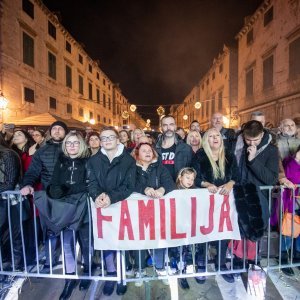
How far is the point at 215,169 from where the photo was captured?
353cm

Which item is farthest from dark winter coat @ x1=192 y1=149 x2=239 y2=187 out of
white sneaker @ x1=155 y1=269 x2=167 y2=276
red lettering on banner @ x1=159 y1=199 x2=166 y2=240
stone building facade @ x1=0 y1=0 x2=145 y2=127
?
stone building facade @ x1=0 y1=0 x2=145 y2=127

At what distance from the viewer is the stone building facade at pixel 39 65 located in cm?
1462

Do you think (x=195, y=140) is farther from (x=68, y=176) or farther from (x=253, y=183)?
(x=68, y=176)

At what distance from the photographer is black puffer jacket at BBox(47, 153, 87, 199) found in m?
3.34

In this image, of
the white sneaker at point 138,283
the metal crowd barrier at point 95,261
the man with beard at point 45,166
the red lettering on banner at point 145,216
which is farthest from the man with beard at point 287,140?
the man with beard at point 45,166

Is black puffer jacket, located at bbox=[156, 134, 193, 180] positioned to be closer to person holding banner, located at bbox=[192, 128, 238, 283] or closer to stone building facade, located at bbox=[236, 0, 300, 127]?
person holding banner, located at bbox=[192, 128, 238, 283]

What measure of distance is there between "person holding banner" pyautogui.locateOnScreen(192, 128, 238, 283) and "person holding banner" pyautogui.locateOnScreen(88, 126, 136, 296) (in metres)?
1.05

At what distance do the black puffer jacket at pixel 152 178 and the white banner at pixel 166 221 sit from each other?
0.21m

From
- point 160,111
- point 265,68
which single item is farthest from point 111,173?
point 265,68

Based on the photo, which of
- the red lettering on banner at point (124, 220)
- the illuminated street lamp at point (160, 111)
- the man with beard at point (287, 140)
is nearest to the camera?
the red lettering on banner at point (124, 220)

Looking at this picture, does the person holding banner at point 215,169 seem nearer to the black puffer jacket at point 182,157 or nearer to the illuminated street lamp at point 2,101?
the black puffer jacket at point 182,157

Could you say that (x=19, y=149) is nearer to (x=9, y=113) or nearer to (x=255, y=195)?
(x=255, y=195)

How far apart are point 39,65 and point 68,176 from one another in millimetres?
17996

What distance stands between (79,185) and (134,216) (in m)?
0.90
